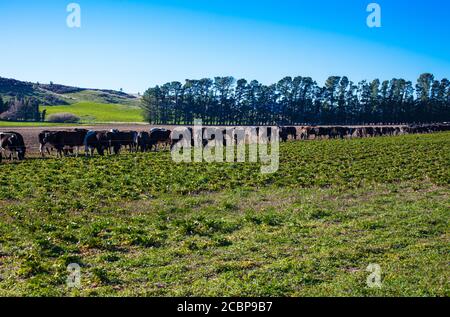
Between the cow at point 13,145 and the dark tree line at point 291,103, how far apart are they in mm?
85780

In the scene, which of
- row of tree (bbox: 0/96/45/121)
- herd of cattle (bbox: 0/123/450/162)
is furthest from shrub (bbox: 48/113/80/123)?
herd of cattle (bbox: 0/123/450/162)

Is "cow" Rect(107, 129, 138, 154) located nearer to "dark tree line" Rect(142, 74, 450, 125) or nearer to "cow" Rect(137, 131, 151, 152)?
"cow" Rect(137, 131, 151, 152)

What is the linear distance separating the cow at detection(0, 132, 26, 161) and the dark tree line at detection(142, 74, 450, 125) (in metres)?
85.8

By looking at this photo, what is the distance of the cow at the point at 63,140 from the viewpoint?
31.6 meters

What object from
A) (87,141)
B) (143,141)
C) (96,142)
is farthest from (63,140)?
(143,141)

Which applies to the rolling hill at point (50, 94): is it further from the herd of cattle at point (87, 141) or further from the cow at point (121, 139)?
the cow at point (121, 139)

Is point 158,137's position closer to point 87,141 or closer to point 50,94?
point 87,141

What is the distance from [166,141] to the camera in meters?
39.9

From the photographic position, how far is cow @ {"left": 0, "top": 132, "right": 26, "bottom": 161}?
1131 inches

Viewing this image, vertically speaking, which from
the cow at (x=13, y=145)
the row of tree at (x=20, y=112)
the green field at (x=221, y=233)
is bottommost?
the green field at (x=221, y=233)

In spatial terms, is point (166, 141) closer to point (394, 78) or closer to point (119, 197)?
point (119, 197)

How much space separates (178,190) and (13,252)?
A: 29.1ft

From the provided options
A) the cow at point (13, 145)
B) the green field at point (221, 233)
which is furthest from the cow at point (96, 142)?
the green field at point (221, 233)

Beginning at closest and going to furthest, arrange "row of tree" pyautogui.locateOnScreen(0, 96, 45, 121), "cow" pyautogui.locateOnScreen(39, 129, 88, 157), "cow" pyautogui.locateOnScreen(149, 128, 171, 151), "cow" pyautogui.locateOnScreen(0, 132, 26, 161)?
"cow" pyautogui.locateOnScreen(0, 132, 26, 161) < "cow" pyautogui.locateOnScreen(39, 129, 88, 157) < "cow" pyautogui.locateOnScreen(149, 128, 171, 151) < "row of tree" pyautogui.locateOnScreen(0, 96, 45, 121)
